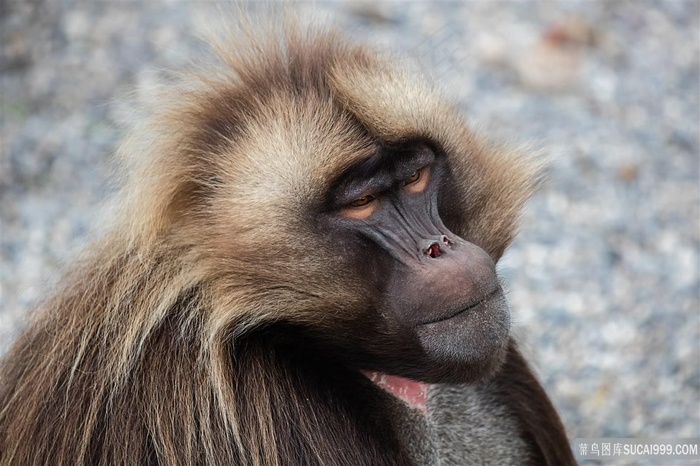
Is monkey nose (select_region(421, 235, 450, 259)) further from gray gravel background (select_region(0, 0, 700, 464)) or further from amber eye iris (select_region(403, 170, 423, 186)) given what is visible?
gray gravel background (select_region(0, 0, 700, 464))

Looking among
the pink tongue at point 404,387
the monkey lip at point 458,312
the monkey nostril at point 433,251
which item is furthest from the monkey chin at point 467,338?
the pink tongue at point 404,387

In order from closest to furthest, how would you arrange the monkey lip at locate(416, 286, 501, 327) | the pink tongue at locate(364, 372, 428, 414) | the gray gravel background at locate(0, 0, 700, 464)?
the monkey lip at locate(416, 286, 501, 327) → the pink tongue at locate(364, 372, 428, 414) → the gray gravel background at locate(0, 0, 700, 464)

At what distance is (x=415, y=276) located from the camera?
9.36 ft

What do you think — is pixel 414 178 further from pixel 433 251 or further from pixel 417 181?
pixel 433 251

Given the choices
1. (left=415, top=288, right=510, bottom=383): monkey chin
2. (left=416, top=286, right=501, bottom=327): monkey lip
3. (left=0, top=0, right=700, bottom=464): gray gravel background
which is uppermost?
(left=416, top=286, right=501, bottom=327): monkey lip

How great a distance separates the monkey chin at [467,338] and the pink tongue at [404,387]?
313mm

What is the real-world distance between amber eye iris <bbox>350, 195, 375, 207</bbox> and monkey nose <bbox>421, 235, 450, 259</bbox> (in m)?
0.23

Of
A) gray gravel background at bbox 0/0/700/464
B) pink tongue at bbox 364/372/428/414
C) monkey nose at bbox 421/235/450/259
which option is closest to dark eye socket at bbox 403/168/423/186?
monkey nose at bbox 421/235/450/259

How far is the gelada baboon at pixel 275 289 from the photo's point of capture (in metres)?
2.87

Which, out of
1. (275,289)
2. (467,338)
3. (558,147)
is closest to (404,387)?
(467,338)

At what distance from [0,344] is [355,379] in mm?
2340

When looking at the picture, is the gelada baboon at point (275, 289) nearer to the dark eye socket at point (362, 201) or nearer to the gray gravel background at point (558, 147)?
the dark eye socket at point (362, 201)

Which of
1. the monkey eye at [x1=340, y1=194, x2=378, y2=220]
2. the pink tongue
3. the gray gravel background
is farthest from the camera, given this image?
the gray gravel background

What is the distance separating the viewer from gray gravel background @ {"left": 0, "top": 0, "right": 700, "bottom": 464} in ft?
17.0
